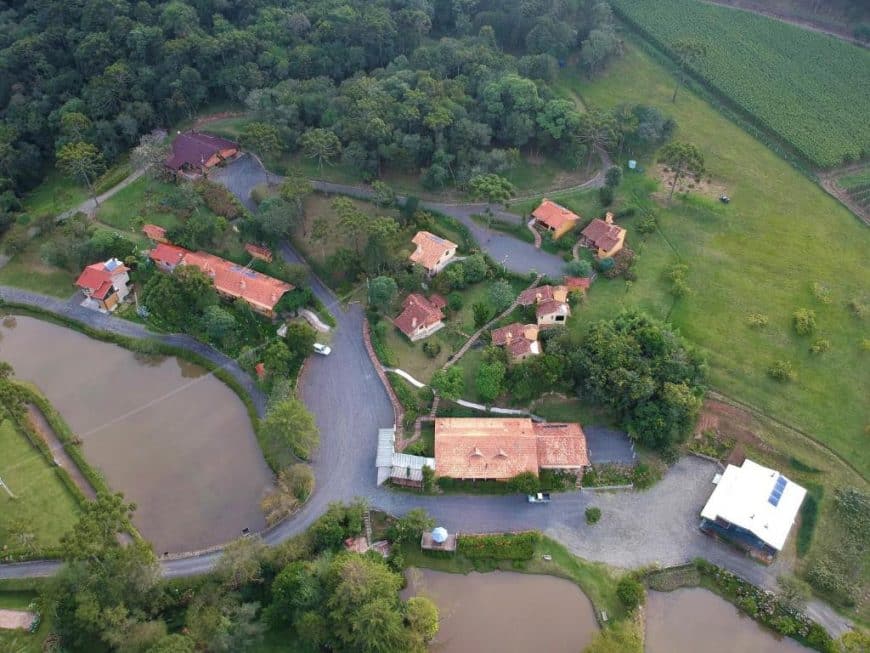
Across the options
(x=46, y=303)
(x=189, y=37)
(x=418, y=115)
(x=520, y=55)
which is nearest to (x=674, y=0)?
(x=520, y=55)

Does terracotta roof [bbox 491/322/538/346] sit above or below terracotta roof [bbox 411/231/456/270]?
below

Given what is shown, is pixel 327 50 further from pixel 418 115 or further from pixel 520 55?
pixel 520 55

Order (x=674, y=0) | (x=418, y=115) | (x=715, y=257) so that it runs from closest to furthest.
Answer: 1. (x=715, y=257)
2. (x=418, y=115)
3. (x=674, y=0)

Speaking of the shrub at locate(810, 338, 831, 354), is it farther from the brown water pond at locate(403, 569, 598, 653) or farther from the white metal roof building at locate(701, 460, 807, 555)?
the brown water pond at locate(403, 569, 598, 653)

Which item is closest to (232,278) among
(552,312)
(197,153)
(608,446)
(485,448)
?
(197,153)

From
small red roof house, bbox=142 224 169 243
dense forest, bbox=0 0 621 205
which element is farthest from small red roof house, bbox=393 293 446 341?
small red roof house, bbox=142 224 169 243

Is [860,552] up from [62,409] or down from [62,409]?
up

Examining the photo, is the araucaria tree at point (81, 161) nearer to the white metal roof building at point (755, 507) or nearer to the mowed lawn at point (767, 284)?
the mowed lawn at point (767, 284)
